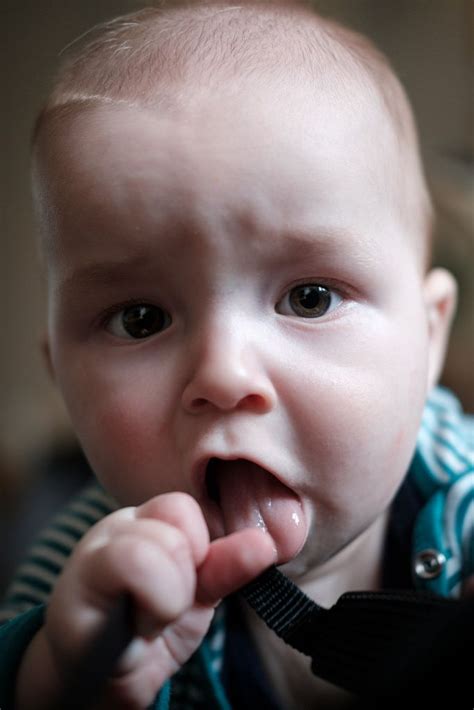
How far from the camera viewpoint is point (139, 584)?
1.32 ft

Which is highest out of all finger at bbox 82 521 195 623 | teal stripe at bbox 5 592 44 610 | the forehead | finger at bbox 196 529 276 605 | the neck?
the forehead

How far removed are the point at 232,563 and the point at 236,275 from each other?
18 centimetres

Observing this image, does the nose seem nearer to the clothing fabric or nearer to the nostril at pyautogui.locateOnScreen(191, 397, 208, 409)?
the nostril at pyautogui.locateOnScreen(191, 397, 208, 409)

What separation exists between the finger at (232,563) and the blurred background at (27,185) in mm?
746

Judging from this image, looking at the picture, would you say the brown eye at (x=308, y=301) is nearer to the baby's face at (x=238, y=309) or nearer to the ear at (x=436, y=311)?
the baby's face at (x=238, y=309)

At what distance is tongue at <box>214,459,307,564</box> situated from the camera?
0.51 meters

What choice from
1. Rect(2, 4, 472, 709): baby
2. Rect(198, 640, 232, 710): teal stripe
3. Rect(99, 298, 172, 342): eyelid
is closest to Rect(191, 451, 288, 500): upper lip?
Rect(2, 4, 472, 709): baby

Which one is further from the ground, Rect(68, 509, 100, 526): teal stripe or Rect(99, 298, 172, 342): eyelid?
Rect(99, 298, 172, 342): eyelid

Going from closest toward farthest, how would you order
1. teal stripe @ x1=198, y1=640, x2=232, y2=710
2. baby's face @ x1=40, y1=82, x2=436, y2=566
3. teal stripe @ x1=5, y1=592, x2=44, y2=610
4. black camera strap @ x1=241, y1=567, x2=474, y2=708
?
black camera strap @ x1=241, y1=567, x2=474, y2=708 → baby's face @ x1=40, y1=82, x2=436, y2=566 → teal stripe @ x1=198, y1=640, x2=232, y2=710 → teal stripe @ x1=5, y1=592, x2=44, y2=610

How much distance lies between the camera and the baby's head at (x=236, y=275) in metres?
0.51

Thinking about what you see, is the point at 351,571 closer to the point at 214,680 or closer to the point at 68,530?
the point at 214,680

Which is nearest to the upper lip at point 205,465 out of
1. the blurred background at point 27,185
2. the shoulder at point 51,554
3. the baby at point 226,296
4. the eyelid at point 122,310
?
the baby at point 226,296

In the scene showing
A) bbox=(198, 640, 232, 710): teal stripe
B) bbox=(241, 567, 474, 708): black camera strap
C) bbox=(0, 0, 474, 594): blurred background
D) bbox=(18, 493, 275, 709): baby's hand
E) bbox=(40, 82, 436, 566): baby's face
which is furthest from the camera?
bbox=(0, 0, 474, 594): blurred background

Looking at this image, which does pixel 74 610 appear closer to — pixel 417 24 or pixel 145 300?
pixel 145 300
